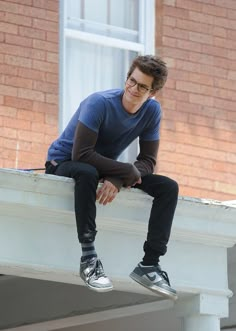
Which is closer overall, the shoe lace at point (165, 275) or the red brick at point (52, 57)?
the shoe lace at point (165, 275)

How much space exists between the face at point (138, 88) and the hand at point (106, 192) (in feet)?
1.81

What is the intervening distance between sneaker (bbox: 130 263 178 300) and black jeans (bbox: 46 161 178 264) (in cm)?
6

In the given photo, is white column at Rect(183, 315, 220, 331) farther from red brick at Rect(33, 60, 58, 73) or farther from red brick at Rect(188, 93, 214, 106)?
red brick at Rect(188, 93, 214, 106)

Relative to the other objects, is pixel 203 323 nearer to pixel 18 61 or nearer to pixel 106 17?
pixel 18 61

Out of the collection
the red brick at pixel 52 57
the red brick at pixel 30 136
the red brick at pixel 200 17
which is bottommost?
the red brick at pixel 30 136

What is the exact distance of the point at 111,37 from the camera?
453 inches

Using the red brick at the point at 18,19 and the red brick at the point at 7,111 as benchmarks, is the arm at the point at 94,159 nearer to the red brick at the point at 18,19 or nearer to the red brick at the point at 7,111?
the red brick at the point at 7,111

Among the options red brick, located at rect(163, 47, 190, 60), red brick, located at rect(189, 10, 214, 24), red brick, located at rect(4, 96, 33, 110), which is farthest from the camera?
red brick, located at rect(189, 10, 214, 24)

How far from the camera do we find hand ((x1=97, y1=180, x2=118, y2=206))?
8.15 meters

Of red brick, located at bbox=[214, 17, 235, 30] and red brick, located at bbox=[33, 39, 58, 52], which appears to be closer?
red brick, located at bbox=[33, 39, 58, 52]

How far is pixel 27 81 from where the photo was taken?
34.8 ft

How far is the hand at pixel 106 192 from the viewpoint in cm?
815

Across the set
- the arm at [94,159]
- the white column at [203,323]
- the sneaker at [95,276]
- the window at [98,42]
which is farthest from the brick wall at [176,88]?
the sneaker at [95,276]

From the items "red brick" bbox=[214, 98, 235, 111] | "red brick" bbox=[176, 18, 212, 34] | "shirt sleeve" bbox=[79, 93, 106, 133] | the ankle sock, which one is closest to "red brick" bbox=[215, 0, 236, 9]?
"red brick" bbox=[176, 18, 212, 34]
